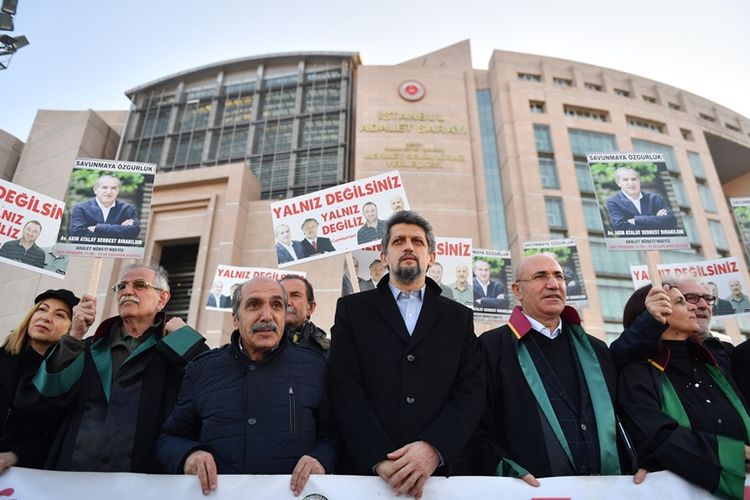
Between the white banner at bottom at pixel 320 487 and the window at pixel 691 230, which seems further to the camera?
the window at pixel 691 230

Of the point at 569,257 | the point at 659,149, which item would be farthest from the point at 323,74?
the point at 569,257

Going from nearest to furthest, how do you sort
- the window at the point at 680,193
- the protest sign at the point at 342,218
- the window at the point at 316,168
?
1. the protest sign at the point at 342,218
2. the window at the point at 316,168
3. the window at the point at 680,193

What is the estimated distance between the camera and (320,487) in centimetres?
191

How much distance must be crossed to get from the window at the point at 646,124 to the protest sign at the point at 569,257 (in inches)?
973

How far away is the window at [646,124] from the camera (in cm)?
2864

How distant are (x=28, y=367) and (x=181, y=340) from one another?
117cm

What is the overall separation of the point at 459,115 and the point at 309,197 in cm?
2125

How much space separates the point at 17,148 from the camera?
93.9ft

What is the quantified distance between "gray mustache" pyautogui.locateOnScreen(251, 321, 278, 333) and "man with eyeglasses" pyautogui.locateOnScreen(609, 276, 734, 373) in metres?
1.97

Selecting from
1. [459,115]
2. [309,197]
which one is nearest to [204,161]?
[459,115]

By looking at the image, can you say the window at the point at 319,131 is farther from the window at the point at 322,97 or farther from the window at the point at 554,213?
the window at the point at 554,213

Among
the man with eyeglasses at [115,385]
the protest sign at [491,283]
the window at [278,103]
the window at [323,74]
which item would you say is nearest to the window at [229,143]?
the window at [278,103]

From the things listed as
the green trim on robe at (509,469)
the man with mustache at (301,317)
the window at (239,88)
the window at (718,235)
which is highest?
the window at (239,88)

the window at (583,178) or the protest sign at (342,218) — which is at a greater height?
the window at (583,178)
